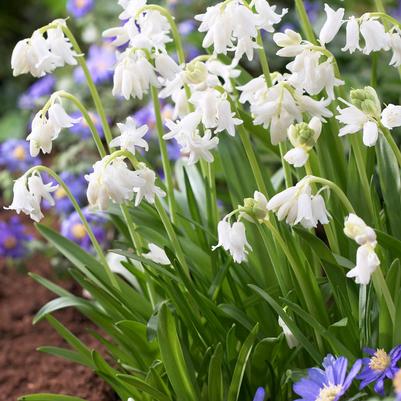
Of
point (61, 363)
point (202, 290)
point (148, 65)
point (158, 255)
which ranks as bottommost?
point (61, 363)

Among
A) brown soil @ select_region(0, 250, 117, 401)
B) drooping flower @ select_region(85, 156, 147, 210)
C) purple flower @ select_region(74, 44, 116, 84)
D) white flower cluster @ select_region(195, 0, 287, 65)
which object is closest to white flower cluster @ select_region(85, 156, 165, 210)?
drooping flower @ select_region(85, 156, 147, 210)

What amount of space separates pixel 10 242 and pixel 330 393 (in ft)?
5.76

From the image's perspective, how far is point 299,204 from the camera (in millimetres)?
1362

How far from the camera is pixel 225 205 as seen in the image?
119 inches

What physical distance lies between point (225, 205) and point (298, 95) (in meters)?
1.59

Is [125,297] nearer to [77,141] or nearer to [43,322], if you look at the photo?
[43,322]

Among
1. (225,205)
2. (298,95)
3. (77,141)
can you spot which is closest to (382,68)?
(225,205)

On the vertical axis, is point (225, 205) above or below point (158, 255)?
below

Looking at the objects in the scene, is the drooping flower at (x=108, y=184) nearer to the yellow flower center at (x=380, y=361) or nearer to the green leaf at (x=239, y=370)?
the green leaf at (x=239, y=370)

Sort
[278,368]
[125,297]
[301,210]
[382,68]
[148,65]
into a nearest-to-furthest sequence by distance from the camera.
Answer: [301,210]
[148,65]
[278,368]
[125,297]
[382,68]

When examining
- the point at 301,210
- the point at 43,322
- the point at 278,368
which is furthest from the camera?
the point at 43,322

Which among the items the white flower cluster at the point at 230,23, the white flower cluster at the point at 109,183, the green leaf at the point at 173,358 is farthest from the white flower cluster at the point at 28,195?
Result: the white flower cluster at the point at 230,23

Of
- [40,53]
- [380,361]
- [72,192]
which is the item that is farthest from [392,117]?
[72,192]

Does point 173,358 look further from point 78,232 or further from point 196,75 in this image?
point 78,232
